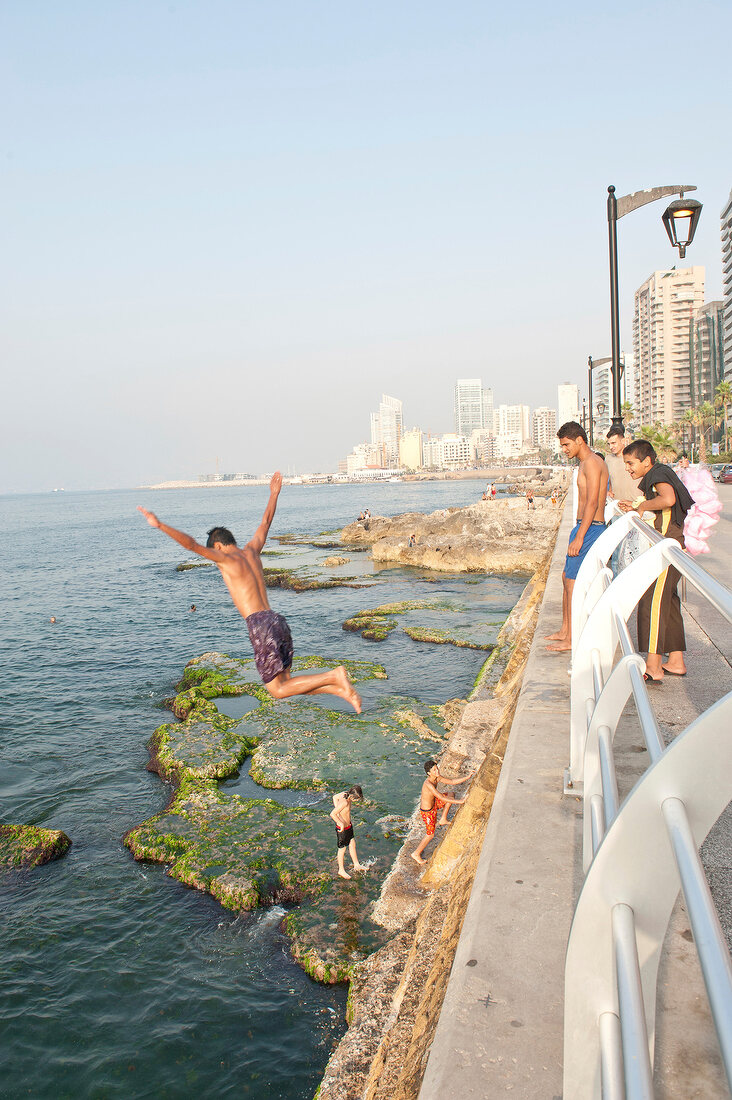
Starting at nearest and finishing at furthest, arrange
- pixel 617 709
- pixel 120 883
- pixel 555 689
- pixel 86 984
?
pixel 617 709 → pixel 555 689 → pixel 86 984 → pixel 120 883

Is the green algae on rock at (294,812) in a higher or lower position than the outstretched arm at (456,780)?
lower

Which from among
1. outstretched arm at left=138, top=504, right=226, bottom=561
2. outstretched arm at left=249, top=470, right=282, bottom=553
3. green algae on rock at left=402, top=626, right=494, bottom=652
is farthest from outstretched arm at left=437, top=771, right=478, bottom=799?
green algae on rock at left=402, top=626, right=494, bottom=652

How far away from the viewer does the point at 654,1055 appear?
2207 millimetres

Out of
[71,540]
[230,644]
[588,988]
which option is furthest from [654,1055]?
[71,540]

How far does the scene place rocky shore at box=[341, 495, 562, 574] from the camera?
33.9m

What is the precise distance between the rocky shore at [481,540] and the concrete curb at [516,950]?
27912 millimetres

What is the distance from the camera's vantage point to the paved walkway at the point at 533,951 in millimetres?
2244

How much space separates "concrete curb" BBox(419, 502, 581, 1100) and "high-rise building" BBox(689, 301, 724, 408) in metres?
137

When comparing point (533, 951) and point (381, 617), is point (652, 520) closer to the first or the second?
point (533, 951)

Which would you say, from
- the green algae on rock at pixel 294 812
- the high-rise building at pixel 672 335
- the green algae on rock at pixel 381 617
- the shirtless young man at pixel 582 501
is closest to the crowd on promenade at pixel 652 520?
the shirtless young man at pixel 582 501

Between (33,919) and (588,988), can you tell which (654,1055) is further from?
(33,919)

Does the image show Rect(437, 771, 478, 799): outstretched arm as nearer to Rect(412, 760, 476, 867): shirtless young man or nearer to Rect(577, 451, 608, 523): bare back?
Rect(412, 760, 476, 867): shirtless young man

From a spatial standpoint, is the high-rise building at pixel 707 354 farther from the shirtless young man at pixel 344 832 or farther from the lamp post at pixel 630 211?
the shirtless young man at pixel 344 832

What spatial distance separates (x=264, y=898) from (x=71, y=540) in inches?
3129
